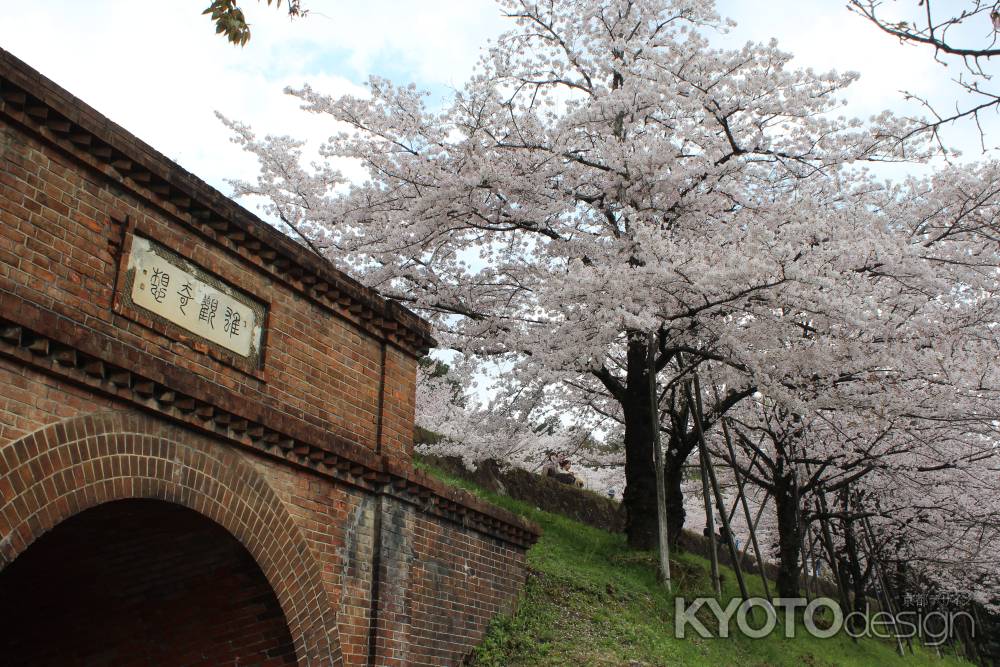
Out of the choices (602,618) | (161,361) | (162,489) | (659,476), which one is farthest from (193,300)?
(659,476)

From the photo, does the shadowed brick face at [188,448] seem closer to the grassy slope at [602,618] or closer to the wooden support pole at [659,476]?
the grassy slope at [602,618]

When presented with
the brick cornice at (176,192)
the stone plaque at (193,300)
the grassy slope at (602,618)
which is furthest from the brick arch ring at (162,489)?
the grassy slope at (602,618)

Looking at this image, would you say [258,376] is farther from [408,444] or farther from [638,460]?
[638,460]

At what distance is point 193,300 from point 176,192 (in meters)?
0.82

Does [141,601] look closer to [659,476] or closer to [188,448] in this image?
[188,448]

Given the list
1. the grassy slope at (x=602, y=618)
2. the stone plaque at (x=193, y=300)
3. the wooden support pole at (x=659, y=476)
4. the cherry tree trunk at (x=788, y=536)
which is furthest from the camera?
the cherry tree trunk at (x=788, y=536)

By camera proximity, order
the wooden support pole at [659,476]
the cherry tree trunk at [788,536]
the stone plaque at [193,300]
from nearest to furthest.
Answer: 1. the stone plaque at [193,300]
2. the wooden support pole at [659,476]
3. the cherry tree trunk at [788,536]

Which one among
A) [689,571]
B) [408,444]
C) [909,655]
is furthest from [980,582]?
[408,444]

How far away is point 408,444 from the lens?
907cm

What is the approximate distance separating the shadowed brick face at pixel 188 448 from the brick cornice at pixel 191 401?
0.01 meters

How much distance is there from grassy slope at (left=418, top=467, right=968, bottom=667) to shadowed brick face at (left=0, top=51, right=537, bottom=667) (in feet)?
2.80

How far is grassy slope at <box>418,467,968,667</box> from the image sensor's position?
9992 millimetres

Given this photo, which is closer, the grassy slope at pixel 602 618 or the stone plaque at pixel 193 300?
the stone plaque at pixel 193 300

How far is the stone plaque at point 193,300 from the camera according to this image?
6.45m
